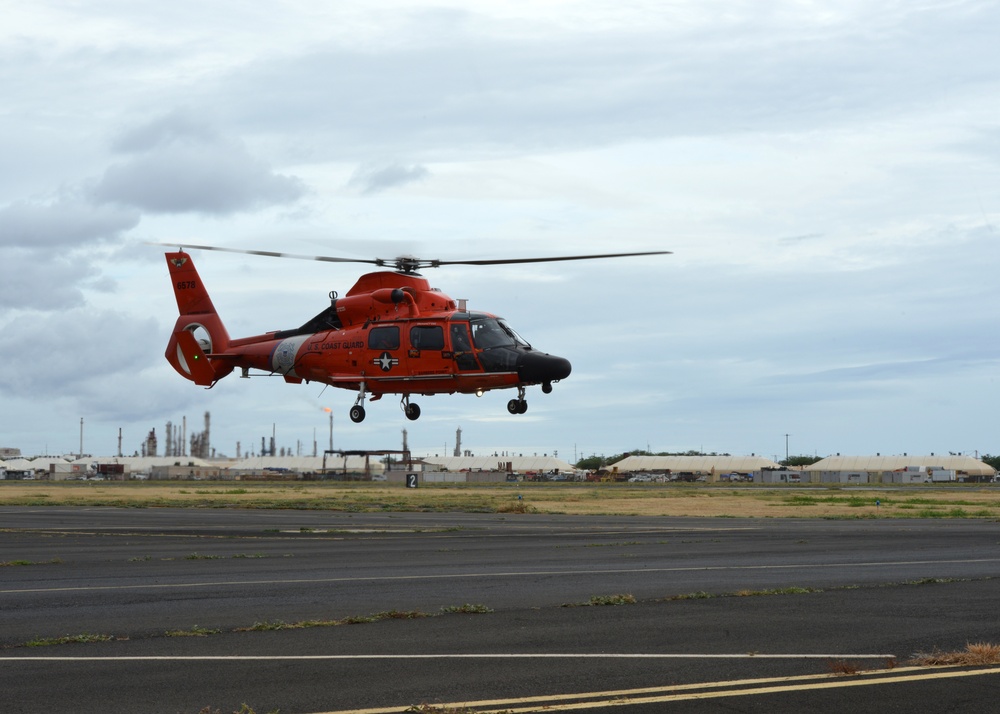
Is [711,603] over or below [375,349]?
below

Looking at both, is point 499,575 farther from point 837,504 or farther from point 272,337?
point 837,504

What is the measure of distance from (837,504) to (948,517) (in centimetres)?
1510

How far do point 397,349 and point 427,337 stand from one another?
1.31 m

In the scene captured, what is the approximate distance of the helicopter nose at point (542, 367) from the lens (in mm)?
36219

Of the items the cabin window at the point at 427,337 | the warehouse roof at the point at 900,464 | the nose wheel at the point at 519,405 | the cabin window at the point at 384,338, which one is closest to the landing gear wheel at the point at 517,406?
the nose wheel at the point at 519,405

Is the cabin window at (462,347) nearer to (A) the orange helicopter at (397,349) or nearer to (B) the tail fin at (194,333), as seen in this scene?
(A) the orange helicopter at (397,349)

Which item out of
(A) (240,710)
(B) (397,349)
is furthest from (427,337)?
(A) (240,710)

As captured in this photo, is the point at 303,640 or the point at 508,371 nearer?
the point at 303,640

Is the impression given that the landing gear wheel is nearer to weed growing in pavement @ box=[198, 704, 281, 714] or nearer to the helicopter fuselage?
the helicopter fuselage

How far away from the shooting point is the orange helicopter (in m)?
36.9

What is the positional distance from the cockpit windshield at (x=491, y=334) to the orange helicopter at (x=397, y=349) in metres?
0.03

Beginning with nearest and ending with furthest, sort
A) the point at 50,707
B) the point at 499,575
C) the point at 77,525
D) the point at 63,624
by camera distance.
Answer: the point at 50,707
the point at 63,624
the point at 499,575
the point at 77,525

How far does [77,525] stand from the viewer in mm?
35406

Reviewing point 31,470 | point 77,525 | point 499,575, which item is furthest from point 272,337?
point 31,470
